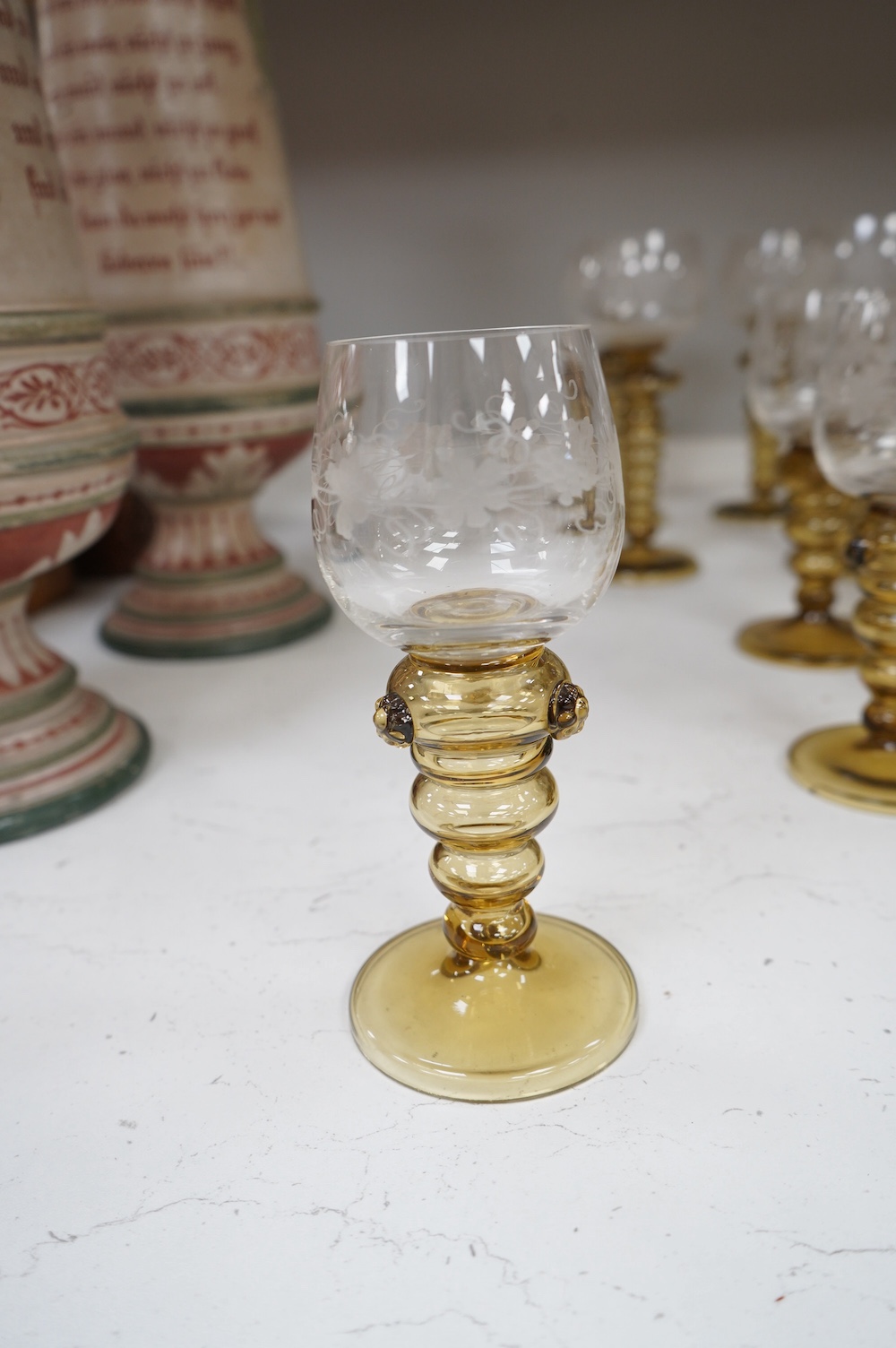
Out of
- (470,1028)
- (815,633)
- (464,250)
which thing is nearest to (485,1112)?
(470,1028)

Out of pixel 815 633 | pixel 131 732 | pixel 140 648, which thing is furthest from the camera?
pixel 140 648

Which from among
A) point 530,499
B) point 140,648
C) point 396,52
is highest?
point 396,52

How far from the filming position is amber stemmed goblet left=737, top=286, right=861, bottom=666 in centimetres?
76

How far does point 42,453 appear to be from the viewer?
59 centimetres

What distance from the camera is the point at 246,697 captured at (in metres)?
0.79

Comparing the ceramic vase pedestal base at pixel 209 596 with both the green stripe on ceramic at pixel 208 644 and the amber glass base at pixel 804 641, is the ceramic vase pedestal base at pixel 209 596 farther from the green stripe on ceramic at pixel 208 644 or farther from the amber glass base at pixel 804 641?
the amber glass base at pixel 804 641

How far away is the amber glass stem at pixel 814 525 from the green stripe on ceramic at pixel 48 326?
0.48 meters

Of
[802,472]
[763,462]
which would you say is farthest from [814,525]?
[763,462]

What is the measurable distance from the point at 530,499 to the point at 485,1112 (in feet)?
0.69

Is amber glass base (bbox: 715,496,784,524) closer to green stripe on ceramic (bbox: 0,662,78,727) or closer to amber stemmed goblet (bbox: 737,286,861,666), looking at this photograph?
amber stemmed goblet (bbox: 737,286,861,666)

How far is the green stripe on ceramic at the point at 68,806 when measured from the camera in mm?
599

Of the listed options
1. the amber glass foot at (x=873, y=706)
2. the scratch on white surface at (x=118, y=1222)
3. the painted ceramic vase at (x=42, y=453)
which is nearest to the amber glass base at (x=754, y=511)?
the amber glass foot at (x=873, y=706)

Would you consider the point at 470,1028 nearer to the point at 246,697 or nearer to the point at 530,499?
the point at 530,499

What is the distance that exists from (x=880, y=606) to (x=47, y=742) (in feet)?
1.55
